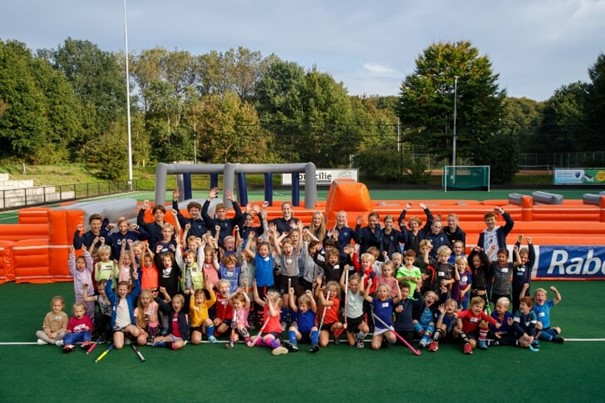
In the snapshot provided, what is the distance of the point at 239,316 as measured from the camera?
6.47 metres

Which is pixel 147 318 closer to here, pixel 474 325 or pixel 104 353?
pixel 104 353

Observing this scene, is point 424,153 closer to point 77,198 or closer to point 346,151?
point 346,151

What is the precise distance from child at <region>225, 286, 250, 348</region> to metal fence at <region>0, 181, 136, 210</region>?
2112 cm

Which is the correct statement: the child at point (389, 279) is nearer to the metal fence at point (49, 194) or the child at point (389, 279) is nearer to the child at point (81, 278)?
the child at point (81, 278)

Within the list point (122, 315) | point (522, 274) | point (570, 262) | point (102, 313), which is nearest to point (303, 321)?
point (122, 315)

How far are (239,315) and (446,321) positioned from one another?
2.73 metres

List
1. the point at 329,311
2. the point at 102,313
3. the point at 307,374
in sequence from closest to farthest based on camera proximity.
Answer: the point at 307,374 < the point at 329,311 < the point at 102,313

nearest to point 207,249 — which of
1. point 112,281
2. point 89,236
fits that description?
point 112,281

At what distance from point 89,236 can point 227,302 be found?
255cm

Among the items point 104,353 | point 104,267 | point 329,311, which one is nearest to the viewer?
point 104,353

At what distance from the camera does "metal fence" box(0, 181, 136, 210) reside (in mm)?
24781

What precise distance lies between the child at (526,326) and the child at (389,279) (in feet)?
5.22

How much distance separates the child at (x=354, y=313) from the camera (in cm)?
635

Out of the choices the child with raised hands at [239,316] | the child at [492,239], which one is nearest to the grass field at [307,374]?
the child with raised hands at [239,316]
